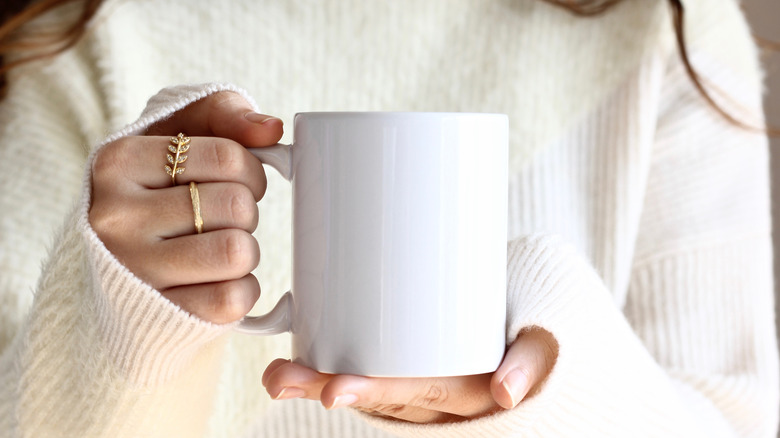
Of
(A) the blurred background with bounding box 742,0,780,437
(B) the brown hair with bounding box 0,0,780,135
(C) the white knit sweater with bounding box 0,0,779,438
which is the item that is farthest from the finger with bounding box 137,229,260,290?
(A) the blurred background with bounding box 742,0,780,437

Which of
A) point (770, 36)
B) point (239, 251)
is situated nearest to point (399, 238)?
point (239, 251)

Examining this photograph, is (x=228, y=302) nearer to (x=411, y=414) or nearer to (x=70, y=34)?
(x=411, y=414)

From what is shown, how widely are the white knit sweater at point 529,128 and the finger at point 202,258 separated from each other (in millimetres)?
424

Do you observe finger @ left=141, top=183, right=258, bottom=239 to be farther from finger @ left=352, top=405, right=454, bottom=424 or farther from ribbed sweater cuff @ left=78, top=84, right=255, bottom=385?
finger @ left=352, top=405, right=454, bottom=424

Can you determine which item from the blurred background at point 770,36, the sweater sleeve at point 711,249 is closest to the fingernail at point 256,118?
the sweater sleeve at point 711,249

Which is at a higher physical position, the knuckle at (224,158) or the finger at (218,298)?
the knuckle at (224,158)

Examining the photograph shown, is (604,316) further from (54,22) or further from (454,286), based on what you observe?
(54,22)

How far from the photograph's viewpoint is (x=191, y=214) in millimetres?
464

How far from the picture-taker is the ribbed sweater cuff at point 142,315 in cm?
48

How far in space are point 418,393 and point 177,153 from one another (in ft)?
0.72

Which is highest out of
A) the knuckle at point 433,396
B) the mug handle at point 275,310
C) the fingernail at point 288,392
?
the mug handle at point 275,310

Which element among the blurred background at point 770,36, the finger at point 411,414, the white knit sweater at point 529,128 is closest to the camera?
the finger at point 411,414

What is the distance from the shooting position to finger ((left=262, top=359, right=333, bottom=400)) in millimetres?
483

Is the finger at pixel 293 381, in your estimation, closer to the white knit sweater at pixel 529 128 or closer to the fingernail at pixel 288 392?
the fingernail at pixel 288 392
